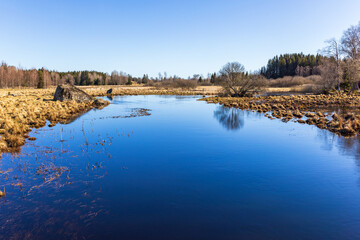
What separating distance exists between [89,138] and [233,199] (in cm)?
1022

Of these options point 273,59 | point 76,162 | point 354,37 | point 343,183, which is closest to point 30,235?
point 76,162

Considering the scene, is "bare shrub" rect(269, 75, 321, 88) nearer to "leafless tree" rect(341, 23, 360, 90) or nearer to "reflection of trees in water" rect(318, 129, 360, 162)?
"leafless tree" rect(341, 23, 360, 90)

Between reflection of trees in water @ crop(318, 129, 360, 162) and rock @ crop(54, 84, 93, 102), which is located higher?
rock @ crop(54, 84, 93, 102)

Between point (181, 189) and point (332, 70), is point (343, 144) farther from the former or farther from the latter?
point (332, 70)

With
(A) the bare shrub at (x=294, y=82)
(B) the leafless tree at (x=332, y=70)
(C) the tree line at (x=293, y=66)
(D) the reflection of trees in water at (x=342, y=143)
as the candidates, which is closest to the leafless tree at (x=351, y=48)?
(B) the leafless tree at (x=332, y=70)

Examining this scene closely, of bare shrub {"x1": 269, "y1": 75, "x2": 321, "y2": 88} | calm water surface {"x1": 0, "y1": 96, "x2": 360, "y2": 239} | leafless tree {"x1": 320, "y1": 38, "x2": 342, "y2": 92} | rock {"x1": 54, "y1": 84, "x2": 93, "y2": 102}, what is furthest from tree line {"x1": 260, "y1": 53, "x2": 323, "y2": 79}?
calm water surface {"x1": 0, "y1": 96, "x2": 360, "y2": 239}

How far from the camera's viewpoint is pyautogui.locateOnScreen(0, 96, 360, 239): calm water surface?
534 centimetres

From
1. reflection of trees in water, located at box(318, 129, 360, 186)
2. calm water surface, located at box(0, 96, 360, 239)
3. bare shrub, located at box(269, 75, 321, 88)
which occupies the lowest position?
calm water surface, located at box(0, 96, 360, 239)

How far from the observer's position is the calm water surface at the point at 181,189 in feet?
17.5

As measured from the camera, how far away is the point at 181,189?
7.39 meters

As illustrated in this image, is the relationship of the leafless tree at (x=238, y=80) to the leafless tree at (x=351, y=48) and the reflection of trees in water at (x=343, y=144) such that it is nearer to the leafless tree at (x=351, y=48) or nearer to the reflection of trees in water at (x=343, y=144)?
the leafless tree at (x=351, y=48)

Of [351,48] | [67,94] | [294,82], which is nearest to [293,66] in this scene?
[294,82]

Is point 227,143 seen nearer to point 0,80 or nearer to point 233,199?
point 233,199

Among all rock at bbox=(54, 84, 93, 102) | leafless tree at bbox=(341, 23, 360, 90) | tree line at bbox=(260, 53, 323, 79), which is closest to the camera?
rock at bbox=(54, 84, 93, 102)
